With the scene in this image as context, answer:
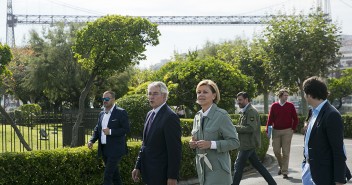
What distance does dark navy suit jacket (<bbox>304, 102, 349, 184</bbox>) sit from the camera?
14.0 ft

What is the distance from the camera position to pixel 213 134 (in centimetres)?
463

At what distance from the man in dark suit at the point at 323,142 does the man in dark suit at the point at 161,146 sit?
1225mm

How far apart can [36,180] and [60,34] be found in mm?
29242

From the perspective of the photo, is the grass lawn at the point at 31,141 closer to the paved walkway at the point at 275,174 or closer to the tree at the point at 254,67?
the paved walkway at the point at 275,174

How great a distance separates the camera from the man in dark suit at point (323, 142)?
4.28m

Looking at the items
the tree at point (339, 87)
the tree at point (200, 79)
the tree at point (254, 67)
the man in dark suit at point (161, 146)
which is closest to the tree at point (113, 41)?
the tree at point (200, 79)

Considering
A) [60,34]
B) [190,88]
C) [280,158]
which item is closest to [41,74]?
[60,34]

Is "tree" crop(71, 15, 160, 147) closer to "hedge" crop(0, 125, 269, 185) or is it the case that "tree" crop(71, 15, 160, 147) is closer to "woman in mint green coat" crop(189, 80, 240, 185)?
"hedge" crop(0, 125, 269, 185)

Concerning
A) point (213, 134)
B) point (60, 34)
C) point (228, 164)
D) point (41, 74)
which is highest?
point (60, 34)

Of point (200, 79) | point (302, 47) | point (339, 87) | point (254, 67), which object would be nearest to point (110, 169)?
point (200, 79)

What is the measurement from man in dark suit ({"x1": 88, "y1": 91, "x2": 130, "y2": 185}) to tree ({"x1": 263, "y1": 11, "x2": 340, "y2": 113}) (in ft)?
59.5

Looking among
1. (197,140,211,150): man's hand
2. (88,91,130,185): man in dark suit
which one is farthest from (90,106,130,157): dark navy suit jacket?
(197,140,211,150): man's hand

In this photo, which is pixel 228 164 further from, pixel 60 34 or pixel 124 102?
pixel 60 34

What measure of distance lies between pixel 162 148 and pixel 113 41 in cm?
829
